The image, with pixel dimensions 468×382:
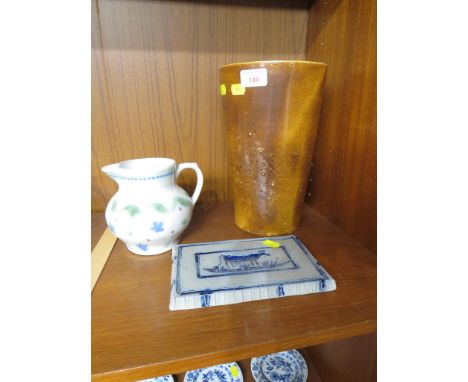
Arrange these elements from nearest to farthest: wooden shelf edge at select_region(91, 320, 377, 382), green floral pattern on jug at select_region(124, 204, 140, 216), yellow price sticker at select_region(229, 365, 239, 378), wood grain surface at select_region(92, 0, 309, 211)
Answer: wooden shelf edge at select_region(91, 320, 377, 382), green floral pattern on jug at select_region(124, 204, 140, 216), wood grain surface at select_region(92, 0, 309, 211), yellow price sticker at select_region(229, 365, 239, 378)

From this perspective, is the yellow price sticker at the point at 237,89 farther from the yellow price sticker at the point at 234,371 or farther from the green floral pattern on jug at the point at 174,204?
the yellow price sticker at the point at 234,371

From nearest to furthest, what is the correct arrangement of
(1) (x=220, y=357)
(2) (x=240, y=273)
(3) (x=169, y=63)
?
(1) (x=220, y=357)
(2) (x=240, y=273)
(3) (x=169, y=63)

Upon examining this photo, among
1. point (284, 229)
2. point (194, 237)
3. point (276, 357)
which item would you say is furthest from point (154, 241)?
point (276, 357)

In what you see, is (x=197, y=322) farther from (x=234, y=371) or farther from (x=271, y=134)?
(x=234, y=371)

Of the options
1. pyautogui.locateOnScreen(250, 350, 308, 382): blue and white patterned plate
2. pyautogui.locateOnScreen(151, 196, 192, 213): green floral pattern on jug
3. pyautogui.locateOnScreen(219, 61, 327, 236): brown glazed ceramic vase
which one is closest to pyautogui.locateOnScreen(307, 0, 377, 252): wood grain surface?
pyautogui.locateOnScreen(219, 61, 327, 236): brown glazed ceramic vase

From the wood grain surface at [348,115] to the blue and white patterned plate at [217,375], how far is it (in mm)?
438

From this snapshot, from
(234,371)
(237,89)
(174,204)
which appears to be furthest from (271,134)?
(234,371)

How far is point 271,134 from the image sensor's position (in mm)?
475

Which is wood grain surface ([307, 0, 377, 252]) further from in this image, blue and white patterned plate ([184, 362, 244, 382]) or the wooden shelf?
blue and white patterned plate ([184, 362, 244, 382])

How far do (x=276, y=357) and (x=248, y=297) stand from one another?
1.59 feet

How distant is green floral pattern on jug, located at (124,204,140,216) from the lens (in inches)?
16.9

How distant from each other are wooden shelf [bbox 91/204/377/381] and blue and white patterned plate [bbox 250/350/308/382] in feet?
1.36

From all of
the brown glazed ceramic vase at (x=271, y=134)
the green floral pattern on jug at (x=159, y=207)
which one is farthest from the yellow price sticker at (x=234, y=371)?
the green floral pattern on jug at (x=159, y=207)

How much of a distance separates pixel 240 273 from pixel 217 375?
0.43 m
